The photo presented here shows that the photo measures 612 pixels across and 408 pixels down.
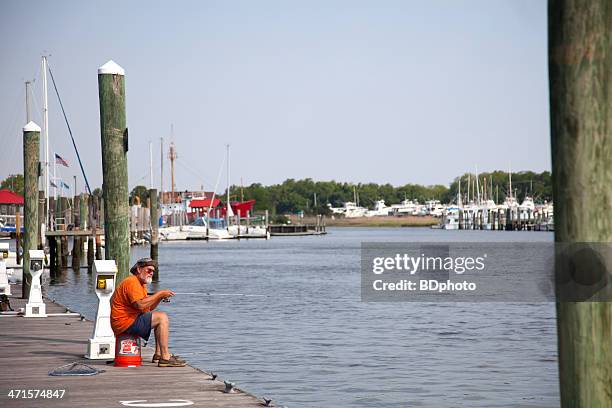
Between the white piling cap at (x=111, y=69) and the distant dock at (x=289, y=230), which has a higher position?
the white piling cap at (x=111, y=69)

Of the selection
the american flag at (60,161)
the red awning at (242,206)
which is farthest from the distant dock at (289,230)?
the american flag at (60,161)

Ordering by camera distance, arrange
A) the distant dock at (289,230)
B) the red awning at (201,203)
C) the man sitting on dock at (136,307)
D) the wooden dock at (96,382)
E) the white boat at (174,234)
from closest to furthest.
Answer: the wooden dock at (96,382) < the man sitting on dock at (136,307) < the white boat at (174,234) < the red awning at (201,203) < the distant dock at (289,230)

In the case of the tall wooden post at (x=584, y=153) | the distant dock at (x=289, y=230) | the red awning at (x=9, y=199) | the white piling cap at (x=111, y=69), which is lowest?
the distant dock at (x=289, y=230)

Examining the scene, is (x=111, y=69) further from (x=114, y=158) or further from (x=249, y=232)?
(x=249, y=232)

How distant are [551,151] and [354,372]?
1397cm

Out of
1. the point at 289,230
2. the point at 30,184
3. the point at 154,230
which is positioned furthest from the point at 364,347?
the point at 289,230

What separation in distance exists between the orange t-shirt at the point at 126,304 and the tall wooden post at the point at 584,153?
8290mm

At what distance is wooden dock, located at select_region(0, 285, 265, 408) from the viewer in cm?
997

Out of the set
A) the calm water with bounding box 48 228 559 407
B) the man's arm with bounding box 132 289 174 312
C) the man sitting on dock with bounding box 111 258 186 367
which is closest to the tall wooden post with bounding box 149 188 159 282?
the calm water with bounding box 48 228 559 407

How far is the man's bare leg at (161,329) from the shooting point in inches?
478

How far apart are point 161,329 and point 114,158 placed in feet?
9.84

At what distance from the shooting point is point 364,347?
21922 mm

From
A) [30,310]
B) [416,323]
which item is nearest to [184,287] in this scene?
[416,323]

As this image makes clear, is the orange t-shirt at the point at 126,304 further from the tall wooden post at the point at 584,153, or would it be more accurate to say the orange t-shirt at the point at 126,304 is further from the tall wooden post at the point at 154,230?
the tall wooden post at the point at 154,230
